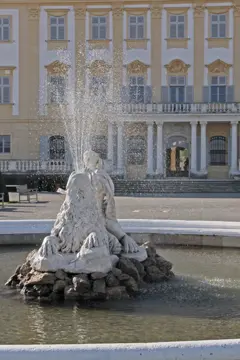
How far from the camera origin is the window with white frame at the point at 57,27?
122 ft

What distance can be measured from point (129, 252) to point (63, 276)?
1139mm

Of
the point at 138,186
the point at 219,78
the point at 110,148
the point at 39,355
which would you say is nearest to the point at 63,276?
the point at 39,355

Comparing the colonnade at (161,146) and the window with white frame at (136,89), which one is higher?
the window with white frame at (136,89)

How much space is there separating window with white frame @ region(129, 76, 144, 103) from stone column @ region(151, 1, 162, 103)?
681mm

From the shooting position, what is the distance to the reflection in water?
5.42 meters

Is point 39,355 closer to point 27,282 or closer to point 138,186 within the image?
point 27,282

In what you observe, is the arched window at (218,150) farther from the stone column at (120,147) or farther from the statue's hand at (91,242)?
the statue's hand at (91,242)

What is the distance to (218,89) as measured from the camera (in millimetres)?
36125

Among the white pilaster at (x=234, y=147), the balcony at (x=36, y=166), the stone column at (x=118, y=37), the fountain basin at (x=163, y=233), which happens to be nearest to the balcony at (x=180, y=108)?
the white pilaster at (x=234, y=147)

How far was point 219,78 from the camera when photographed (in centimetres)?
3625

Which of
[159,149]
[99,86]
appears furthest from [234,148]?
[99,86]

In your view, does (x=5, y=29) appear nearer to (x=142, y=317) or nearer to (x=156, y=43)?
(x=156, y=43)

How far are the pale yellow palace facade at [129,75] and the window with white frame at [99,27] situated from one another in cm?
6

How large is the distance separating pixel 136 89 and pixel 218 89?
4595 millimetres
